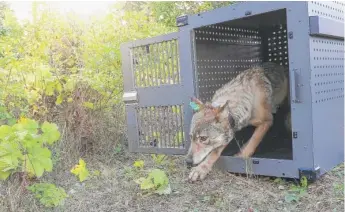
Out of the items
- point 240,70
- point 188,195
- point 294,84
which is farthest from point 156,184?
point 240,70

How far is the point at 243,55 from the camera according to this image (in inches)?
165

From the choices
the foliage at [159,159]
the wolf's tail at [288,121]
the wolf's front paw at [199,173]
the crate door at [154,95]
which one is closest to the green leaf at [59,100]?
the crate door at [154,95]

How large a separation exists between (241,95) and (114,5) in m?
1.87

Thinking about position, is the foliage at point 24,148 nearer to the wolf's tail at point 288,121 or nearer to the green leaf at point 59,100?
the green leaf at point 59,100

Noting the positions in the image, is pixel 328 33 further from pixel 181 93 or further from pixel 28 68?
pixel 28 68

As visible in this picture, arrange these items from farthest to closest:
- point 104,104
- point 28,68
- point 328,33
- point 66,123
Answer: point 104,104, point 66,123, point 28,68, point 328,33

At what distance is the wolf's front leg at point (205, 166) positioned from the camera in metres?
3.17

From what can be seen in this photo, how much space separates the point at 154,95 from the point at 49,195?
135 centimetres

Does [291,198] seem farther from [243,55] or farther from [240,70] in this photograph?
[243,55]

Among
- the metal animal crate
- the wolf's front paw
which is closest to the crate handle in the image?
the metal animal crate

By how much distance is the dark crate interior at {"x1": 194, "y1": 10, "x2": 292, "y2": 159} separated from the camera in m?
3.52

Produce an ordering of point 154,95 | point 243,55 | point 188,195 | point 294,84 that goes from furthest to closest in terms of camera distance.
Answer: point 243,55, point 154,95, point 188,195, point 294,84

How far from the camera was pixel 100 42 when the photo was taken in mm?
4102

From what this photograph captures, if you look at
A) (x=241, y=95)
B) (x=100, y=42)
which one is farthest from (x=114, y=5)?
(x=241, y=95)
